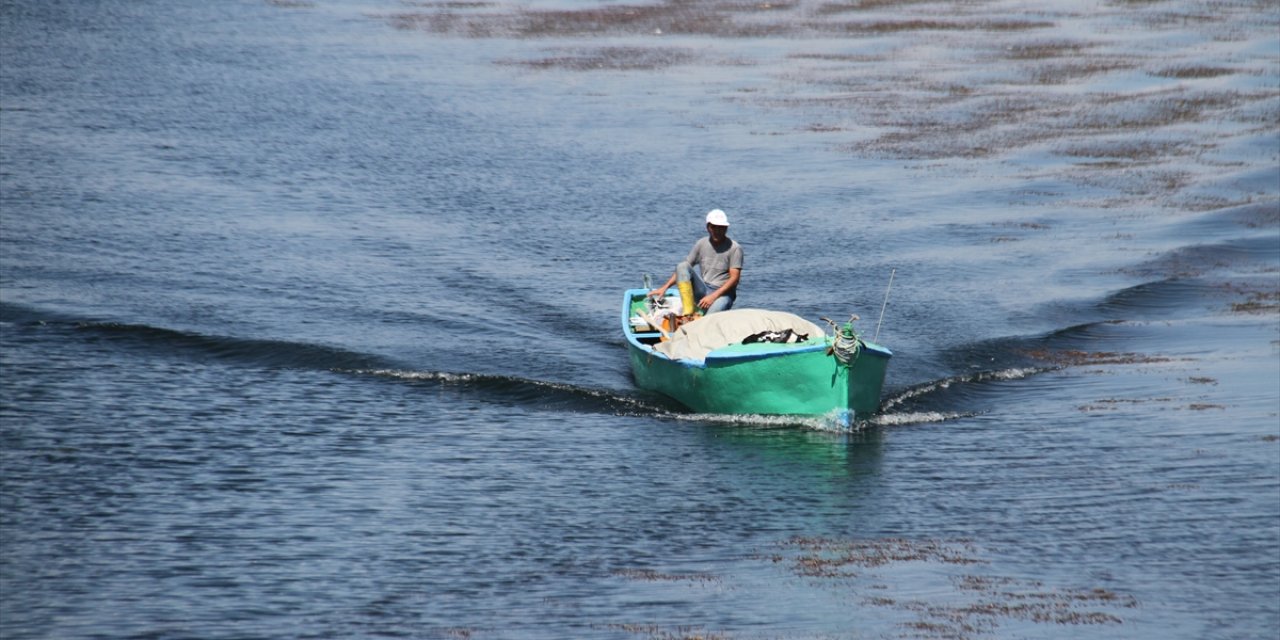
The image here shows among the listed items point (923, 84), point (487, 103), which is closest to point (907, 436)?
point (487, 103)

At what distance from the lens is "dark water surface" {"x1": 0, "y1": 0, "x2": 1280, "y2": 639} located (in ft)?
54.0

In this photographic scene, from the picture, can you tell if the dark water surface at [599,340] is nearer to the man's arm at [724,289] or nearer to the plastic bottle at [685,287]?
the plastic bottle at [685,287]

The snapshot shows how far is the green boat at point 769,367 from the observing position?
2150 cm

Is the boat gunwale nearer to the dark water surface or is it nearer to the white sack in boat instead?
the white sack in boat

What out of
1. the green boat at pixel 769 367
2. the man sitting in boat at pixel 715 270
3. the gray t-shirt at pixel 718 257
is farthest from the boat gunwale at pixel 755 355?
the gray t-shirt at pixel 718 257

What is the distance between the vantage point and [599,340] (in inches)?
1066

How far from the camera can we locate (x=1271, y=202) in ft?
124

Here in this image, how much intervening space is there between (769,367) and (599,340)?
588 centimetres

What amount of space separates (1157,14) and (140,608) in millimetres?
57588

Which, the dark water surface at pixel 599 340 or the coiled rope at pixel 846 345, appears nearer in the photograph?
the dark water surface at pixel 599 340

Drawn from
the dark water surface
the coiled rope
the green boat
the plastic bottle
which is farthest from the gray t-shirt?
the coiled rope

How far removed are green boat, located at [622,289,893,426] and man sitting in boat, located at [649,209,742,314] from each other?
1092 mm

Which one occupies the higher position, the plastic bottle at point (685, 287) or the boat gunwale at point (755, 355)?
the plastic bottle at point (685, 287)

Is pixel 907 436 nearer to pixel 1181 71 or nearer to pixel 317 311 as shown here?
pixel 317 311
